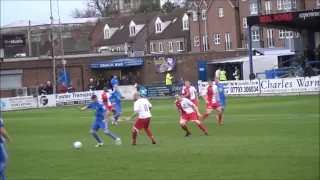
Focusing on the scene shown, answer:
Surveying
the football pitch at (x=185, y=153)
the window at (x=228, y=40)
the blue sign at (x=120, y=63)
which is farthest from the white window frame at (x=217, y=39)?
the football pitch at (x=185, y=153)

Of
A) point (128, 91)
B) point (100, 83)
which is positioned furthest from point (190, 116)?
point (100, 83)

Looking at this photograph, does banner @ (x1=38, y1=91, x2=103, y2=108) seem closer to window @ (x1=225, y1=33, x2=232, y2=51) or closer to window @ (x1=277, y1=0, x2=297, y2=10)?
window @ (x1=225, y1=33, x2=232, y2=51)

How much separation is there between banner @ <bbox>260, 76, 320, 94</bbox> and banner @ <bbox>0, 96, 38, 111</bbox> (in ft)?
64.3

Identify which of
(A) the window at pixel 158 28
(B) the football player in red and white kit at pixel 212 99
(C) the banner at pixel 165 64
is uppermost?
(A) the window at pixel 158 28

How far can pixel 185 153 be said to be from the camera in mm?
18312

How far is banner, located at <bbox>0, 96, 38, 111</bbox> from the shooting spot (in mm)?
52875

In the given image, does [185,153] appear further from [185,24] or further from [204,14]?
[185,24]

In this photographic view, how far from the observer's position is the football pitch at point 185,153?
1480cm

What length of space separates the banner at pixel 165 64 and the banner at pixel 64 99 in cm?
1725

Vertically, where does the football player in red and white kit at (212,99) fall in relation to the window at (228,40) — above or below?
below

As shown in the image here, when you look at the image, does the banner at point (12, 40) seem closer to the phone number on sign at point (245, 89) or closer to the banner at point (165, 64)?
the banner at point (165, 64)

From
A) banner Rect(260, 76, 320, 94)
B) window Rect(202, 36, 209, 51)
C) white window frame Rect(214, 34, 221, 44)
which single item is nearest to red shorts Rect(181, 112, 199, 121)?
banner Rect(260, 76, 320, 94)

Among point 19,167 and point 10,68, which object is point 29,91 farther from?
point 19,167

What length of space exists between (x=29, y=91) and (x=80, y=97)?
586 inches
